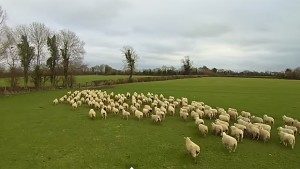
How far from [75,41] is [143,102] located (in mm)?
49835

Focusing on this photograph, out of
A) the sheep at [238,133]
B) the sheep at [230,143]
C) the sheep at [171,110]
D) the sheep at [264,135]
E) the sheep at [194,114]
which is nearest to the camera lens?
the sheep at [230,143]

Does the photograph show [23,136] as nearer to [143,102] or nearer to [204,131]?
[204,131]

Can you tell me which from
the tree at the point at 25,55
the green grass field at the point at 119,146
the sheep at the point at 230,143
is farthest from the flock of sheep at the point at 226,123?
the tree at the point at 25,55

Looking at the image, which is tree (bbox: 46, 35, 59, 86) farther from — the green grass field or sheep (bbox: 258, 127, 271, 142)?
sheep (bbox: 258, 127, 271, 142)

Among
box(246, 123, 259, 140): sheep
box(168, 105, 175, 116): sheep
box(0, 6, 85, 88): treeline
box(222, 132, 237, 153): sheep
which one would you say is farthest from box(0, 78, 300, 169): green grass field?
box(0, 6, 85, 88): treeline

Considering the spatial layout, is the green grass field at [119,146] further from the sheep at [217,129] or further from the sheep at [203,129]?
the sheep at [217,129]

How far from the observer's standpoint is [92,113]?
3078 cm

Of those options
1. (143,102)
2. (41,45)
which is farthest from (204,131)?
(41,45)

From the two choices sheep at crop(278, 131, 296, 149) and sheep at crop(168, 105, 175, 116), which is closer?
sheep at crop(278, 131, 296, 149)

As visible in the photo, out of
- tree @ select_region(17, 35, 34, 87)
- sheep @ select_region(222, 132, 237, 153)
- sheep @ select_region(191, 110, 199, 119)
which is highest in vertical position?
tree @ select_region(17, 35, 34, 87)

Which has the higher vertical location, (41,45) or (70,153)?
(41,45)

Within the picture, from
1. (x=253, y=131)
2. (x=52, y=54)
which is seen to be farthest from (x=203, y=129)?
(x=52, y=54)

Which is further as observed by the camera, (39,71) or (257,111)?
(39,71)

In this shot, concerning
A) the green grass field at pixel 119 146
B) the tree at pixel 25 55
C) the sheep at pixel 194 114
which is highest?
the tree at pixel 25 55
